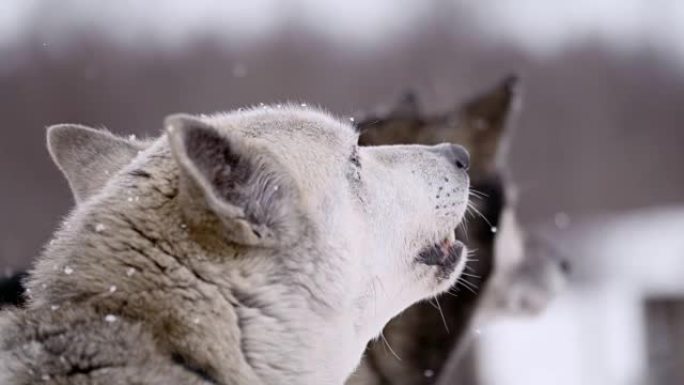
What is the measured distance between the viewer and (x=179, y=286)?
256cm

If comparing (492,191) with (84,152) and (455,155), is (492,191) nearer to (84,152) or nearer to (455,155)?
Result: (455,155)

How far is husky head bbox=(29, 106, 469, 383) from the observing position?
255cm

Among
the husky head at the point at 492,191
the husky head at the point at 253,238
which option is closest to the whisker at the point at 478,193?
the husky head at the point at 492,191

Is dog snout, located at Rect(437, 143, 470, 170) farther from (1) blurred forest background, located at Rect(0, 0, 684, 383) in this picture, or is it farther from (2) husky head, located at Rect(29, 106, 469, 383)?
(1) blurred forest background, located at Rect(0, 0, 684, 383)

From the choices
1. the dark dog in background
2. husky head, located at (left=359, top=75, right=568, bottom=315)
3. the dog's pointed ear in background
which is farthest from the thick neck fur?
the dog's pointed ear in background

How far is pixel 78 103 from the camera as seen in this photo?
16.0 m

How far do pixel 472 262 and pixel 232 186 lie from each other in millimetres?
2811

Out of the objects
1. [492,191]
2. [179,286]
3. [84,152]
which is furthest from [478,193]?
[179,286]

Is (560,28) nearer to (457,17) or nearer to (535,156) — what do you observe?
(457,17)

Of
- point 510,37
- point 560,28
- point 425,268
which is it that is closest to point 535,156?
point 510,37

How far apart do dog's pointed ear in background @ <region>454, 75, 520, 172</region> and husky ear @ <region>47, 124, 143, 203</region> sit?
2.66m

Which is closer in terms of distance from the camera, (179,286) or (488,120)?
(179,286)

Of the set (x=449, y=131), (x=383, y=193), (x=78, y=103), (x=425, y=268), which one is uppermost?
(x=383, y=193)

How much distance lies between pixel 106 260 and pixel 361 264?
2.40 feet
